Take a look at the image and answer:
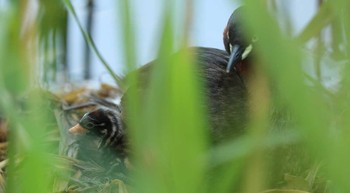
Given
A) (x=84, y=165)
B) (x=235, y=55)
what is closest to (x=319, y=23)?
(x=235, y=55)

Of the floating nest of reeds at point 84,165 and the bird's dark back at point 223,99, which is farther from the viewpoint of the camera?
the bird's dark back at point 223,99

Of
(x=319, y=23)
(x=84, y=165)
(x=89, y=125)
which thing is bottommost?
(x=84, y=165)

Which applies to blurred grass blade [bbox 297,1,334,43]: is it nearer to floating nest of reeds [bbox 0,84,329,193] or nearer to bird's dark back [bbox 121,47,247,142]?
floating nest of reeds [bbox 0,84,329,193]

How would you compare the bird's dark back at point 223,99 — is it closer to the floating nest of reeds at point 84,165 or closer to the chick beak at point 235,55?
the chick beak at point 235,55

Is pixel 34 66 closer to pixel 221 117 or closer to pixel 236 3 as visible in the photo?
pixel 236 3

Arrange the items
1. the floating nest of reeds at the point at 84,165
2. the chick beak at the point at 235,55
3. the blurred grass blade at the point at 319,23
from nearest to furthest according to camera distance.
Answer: the blurred grass blade at the point at 319,23 < the floating nest of reeds at the point at 84,165 < the chick beak at the point at 235,55

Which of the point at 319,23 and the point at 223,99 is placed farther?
the point at 223,99

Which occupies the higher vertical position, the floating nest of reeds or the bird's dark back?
the bird's dark back

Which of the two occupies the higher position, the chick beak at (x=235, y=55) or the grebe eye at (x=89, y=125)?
the chick beak at (x=235, y=55)

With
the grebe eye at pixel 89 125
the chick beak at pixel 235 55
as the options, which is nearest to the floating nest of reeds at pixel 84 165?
the grebe eye at pixel 89 125

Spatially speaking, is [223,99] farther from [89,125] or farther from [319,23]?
[319,23]

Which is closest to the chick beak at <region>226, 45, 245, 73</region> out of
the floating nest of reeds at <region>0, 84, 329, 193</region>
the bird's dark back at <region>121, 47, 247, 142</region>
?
the bird's dark back at <region>121, 47, 247, 142</region>

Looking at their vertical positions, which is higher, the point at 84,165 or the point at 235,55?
the point at 235,55
